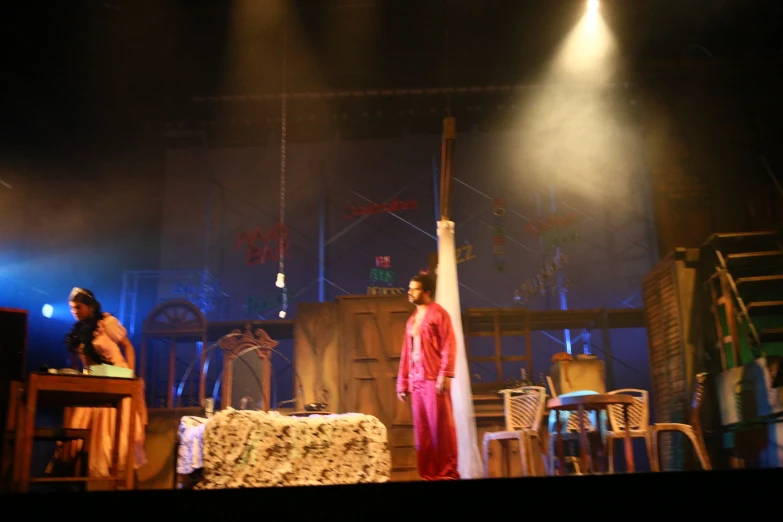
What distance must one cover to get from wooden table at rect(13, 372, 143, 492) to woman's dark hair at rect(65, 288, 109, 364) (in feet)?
2.05

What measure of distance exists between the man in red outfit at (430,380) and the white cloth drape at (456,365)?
0.90ft

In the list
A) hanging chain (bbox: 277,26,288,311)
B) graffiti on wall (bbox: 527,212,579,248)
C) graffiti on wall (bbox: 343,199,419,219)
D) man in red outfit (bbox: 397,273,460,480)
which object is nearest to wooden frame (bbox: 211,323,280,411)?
hanging chain (bbox: 277,26,288,311)

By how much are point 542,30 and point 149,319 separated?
237 inches

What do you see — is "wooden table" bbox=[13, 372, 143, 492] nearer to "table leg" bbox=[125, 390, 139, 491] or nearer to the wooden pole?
"table leg" bbox=[125, 390, 139, 491]

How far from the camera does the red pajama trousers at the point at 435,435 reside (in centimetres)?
527

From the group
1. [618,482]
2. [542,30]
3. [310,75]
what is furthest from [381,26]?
[618,482]

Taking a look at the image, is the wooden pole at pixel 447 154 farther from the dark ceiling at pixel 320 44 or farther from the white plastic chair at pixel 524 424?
the dark ceiling at pixel 320 44

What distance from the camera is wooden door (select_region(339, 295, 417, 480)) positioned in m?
7.70

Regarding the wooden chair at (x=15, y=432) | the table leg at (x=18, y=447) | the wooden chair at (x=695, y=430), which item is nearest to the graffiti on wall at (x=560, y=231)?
the wooden chair at (x=695, y=430)

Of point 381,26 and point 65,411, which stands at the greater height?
point 381,26

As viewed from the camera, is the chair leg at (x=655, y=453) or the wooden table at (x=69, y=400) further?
the chair leg at (x=655, y=453)

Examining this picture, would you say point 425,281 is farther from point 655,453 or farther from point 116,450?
point 116,450

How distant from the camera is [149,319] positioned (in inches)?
340

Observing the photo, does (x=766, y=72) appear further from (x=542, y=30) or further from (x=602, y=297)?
(x=602, y=297)
